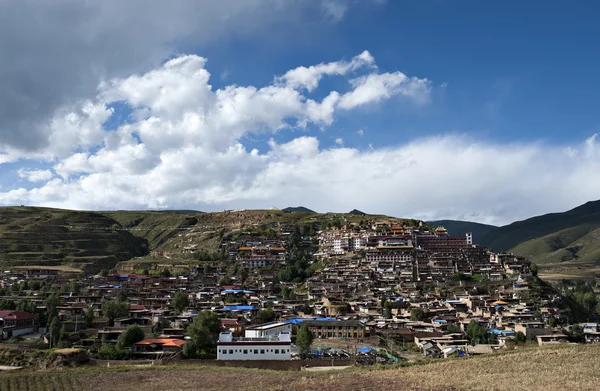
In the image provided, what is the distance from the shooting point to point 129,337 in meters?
45.6

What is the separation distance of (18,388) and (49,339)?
16638 mm

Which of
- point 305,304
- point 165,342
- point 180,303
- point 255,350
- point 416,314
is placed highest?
point 180,303

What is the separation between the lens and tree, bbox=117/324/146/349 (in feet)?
148

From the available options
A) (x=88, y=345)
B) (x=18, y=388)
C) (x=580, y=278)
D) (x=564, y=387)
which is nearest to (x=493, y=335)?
(x=564, y=387)

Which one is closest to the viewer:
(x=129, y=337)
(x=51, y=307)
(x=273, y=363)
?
(x=273, y=363)

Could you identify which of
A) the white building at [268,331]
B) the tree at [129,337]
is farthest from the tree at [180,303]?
the white building at [268,331]

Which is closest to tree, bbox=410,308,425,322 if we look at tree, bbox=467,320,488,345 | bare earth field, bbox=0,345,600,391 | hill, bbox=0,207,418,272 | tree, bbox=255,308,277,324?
tree, bbox=467,320,488,345

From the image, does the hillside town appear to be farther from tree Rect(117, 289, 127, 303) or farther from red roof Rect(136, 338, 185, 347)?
tree Rect(117, 289, 127, 303)

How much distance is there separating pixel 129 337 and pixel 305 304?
93.7 ft

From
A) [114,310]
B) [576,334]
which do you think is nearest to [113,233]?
[114,310]

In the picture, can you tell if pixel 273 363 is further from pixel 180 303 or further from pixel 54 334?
pixel 180 303

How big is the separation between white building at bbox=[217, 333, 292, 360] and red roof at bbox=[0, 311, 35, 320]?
82.6ft

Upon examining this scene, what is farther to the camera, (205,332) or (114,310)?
(114,310)

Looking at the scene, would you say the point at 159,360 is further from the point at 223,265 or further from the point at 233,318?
the point at 223,265
